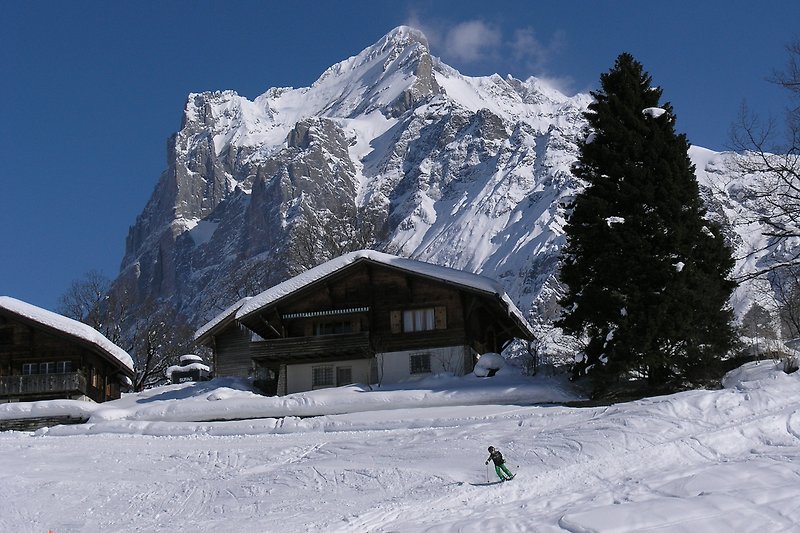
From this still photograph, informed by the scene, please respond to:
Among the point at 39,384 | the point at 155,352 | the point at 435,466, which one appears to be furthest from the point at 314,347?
the point at 155,352

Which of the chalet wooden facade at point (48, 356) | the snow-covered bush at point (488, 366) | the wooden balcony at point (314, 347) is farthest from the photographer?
the chalet wooden facade at point (48, 356)

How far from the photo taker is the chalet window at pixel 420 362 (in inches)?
1623

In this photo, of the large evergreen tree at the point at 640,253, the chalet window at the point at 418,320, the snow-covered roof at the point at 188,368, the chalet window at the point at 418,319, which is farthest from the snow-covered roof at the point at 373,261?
the snow-covered roof at the point at 188,368

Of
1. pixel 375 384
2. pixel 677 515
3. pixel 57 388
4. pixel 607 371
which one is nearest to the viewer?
pixel 677 515

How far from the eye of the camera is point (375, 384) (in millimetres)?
40594

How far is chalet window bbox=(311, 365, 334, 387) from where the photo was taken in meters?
42.2

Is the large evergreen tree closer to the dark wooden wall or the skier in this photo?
the skier

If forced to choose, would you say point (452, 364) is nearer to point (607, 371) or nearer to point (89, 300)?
point (607, 371)

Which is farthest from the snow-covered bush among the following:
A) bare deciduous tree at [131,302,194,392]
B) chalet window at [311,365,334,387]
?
bare deciduous tree at [131,302,194,392]

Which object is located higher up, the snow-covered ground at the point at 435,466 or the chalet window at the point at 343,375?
the chalet window at the point at 343,375

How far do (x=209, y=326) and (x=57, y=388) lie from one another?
24.4 ft

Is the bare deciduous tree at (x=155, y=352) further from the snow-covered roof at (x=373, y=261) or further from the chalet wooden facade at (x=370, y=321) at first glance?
the snow-covered roof at (x=373, y=261)

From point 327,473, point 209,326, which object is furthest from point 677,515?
point 209,326

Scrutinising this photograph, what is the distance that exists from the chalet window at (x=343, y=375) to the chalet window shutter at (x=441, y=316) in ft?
14.0
